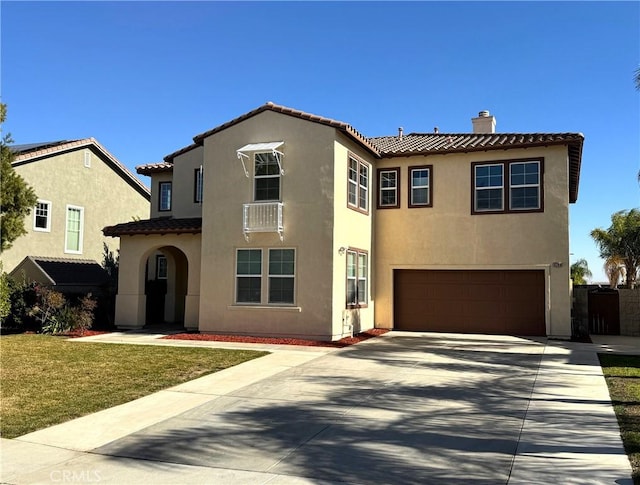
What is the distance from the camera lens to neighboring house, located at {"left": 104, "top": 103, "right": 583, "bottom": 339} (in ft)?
55.3

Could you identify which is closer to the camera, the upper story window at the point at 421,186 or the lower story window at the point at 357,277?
the lower story window at the point at 357,277

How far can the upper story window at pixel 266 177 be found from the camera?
17406 millimetres

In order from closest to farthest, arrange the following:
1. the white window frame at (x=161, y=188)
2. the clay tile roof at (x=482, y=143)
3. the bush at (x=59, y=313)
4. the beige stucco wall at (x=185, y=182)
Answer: the clay tile roof at (x=482, y=143)
the bush at (x=59, y=313)
the beige stucco wall at (x=185, y=182)
the white window frame at (x=161, y=188)

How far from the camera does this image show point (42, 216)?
2431 centimetres

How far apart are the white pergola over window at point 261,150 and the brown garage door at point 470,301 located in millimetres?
6141

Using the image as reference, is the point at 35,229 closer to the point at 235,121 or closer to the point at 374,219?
the point at 235,121

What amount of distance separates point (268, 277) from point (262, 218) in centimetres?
184

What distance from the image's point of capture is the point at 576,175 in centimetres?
1988

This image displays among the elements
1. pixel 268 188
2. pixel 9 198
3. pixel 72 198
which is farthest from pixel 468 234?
pixel 72 198

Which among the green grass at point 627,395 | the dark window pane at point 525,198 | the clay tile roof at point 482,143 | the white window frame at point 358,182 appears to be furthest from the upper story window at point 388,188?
the green grass at point 627,395

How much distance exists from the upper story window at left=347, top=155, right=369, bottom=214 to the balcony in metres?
2.33

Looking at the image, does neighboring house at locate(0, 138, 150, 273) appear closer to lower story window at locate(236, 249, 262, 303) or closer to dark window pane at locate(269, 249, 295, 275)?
lower story window at locate(236, 249, 262, 303)

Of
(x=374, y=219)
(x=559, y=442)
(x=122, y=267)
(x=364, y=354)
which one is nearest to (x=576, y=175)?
(x=374, y=219)

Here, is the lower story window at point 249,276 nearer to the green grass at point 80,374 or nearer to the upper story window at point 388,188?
the green grass at point 80,374
